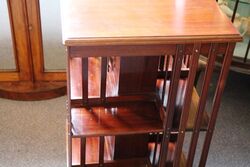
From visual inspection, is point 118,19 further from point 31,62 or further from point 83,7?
point 31,62

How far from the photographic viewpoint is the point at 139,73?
1396 millimetres

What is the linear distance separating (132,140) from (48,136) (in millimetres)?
572

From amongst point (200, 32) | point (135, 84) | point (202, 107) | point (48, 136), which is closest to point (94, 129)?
point (135, 84)

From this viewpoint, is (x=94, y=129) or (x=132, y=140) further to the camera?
(x=132, y=140)

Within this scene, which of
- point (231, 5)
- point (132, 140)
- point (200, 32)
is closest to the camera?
point (200, 32)

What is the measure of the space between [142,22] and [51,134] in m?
1.00

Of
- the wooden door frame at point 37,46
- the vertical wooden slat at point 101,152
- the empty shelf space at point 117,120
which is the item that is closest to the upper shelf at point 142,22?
the empty shelf space at point 117,120

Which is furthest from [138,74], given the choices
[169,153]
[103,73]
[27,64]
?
[27,64]

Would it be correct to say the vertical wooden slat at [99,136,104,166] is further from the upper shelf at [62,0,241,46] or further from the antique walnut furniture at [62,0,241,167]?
the upper shelf at [62,0,241,46]

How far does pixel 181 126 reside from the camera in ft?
4.26

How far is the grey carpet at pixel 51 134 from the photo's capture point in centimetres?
184

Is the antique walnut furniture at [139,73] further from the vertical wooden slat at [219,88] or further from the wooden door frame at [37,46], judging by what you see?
the wooden door frame at [37,46]

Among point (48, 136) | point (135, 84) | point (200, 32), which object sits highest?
point (200, 32)

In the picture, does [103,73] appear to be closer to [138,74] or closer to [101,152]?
[138,74]
